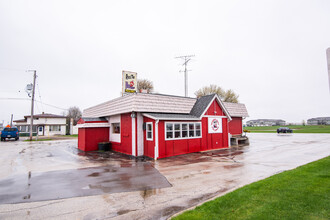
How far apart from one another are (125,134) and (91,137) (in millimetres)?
4618

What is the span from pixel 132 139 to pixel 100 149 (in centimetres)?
526

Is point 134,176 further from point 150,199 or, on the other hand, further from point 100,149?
point 100,149

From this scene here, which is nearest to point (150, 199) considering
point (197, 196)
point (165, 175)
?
point (197, 196)

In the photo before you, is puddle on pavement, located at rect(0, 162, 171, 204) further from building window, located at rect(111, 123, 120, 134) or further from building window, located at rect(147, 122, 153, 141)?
building window, located at rect(111, 123, 120, 134)

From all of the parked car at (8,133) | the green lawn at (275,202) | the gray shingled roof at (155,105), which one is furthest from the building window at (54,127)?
the green lawn at (275,202)

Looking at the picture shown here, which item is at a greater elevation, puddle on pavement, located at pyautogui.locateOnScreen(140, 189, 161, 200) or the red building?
the red building

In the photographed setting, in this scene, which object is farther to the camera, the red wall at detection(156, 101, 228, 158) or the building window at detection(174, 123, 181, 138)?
the building window at detection(174, 123, 181, 138)

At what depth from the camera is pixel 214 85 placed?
165 ft

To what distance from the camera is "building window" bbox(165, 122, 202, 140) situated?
13773mm

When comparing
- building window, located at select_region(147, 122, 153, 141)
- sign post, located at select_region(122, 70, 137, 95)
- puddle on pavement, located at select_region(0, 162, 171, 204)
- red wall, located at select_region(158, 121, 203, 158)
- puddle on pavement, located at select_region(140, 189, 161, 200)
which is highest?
sign post, located at select_region(122, 70, 137, 95)

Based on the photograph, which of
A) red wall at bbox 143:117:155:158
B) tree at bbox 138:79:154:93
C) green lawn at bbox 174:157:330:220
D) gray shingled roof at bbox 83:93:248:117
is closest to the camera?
green lawn at bbox 174:157:330:220

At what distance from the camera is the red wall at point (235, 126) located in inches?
952

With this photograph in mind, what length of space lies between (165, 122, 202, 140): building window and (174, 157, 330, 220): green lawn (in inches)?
314

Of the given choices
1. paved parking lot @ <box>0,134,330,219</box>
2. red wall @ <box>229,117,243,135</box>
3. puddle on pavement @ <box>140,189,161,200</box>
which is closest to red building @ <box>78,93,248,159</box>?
paved parking lot @ <box>0,134,330,219</box>
